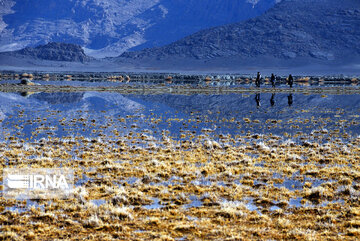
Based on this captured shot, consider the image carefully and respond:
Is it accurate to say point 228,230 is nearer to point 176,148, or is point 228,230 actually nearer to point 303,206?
point 303,206

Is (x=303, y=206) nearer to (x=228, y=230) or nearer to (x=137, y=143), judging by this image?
(x=228, y=230)

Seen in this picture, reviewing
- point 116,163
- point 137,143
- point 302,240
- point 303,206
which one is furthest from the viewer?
point 137,143

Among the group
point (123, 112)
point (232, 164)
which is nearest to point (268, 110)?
point (123, 112)

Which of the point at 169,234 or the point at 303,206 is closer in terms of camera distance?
the point at 169,234

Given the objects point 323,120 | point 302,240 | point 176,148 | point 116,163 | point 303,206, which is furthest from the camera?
point 323,120

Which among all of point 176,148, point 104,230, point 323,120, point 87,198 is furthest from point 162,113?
point 104,230

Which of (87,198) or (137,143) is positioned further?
(137,143)

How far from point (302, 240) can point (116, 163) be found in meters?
8.60

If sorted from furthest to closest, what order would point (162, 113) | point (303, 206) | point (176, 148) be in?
point (162, 113)
point (176, 148)
point (303, 206)

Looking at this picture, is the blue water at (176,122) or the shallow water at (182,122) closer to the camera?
the shallow water at (182,122)

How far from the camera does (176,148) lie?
20156 mm

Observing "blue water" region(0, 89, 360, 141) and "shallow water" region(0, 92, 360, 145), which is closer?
"shallow water" region(0, 92, 360, 145)

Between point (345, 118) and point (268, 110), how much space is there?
7.02 m

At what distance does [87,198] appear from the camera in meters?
12.5
